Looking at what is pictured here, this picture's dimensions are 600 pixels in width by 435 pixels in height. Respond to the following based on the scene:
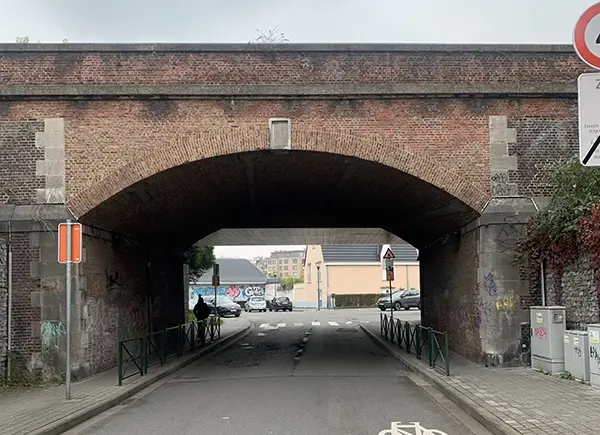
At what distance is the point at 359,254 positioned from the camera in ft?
217

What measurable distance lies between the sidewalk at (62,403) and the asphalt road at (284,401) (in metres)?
0.19

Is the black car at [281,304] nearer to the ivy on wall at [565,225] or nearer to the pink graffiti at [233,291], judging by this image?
the pink graffiti at [233,291]

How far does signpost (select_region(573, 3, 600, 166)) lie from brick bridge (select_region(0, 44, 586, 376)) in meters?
8.93

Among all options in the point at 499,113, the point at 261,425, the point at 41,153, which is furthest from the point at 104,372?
the point at 499,113

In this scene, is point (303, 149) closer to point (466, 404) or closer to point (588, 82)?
point (466, 404)

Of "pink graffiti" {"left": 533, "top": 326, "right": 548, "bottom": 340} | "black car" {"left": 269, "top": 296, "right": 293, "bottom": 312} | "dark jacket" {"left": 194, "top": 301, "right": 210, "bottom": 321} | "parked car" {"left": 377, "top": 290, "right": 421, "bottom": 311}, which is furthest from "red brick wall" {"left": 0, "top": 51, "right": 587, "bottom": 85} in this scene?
"black car" {"left": 269, "top": 296, "right": 293, "bottom": 312}

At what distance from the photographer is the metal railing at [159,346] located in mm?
13570

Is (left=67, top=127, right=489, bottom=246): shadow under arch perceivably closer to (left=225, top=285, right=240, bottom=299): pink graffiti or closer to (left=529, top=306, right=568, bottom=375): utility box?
(left=529, top=306, right=568, bottom=375): utility box

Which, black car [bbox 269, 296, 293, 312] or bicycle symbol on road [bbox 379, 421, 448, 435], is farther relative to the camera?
black car [bbox 269, 296, 293, 312]

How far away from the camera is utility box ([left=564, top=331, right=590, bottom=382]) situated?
11.1m

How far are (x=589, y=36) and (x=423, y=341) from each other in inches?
461

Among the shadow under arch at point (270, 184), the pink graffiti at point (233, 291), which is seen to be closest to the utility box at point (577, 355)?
the shadow under arch at point (270, 184)

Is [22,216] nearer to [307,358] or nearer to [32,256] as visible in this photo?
[32,256]

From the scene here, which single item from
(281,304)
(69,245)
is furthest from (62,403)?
(281,304)
